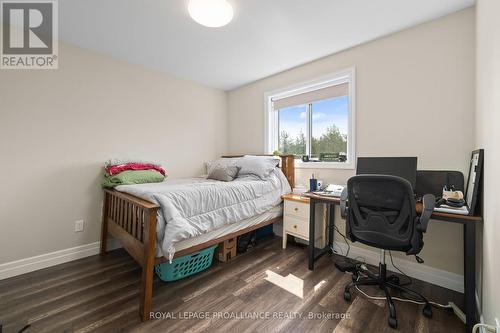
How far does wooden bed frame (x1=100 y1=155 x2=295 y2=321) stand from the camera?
1537 mm

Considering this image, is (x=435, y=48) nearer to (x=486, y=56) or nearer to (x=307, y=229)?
(x=486, y=56)

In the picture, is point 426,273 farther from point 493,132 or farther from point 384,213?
point 493,132

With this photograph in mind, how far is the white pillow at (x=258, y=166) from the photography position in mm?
2732

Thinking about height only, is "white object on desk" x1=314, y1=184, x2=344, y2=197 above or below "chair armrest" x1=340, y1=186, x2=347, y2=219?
above

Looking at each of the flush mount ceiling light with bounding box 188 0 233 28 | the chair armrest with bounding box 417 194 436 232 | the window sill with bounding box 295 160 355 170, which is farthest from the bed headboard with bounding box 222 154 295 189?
the flush mount ceiling light with bounding box 188 0 233 28

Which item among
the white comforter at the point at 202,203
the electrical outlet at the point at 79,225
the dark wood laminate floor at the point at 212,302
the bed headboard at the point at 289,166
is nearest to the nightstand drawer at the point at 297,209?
the white comforter at the point at 202,203

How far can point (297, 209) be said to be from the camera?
2.54 m

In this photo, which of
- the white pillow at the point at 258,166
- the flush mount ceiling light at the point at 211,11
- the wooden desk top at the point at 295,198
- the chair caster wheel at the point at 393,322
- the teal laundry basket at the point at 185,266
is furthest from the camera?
the white pillow at the point at 258,166

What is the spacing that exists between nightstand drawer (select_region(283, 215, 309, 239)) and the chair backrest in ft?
2.42

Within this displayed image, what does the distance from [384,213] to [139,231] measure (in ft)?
6.27

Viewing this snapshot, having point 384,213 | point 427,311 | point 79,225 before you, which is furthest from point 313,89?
point 79,225

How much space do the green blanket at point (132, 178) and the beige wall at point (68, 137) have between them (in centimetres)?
25

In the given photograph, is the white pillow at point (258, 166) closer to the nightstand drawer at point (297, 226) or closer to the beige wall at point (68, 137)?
the nightstand drawer at point (297, 226)

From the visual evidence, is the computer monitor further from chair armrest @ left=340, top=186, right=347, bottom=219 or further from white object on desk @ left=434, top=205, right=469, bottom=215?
chair armrest @ left=340, top=186, right=347, bottom=219
